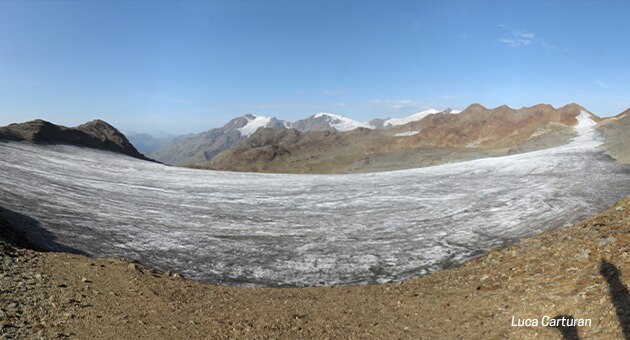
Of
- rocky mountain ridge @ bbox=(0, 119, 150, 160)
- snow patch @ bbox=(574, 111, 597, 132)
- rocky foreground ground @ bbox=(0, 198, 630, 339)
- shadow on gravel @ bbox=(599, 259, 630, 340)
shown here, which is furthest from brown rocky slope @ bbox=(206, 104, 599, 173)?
shadow on gravel @ bbox=(599, 259, 630, 340)

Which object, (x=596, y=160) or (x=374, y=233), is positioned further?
(x=596, y=160)

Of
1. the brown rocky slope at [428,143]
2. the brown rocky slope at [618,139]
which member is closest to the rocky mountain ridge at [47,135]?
the brown rocky slope at [428,143]

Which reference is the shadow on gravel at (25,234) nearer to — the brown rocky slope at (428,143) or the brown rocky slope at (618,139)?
the brown rocky slope at (618,139)

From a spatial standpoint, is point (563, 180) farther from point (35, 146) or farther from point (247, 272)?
point (35, 146)

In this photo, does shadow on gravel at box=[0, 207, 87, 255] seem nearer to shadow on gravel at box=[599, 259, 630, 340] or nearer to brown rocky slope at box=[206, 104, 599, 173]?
shadow on gravel at box=[599, 259, 630, 340]

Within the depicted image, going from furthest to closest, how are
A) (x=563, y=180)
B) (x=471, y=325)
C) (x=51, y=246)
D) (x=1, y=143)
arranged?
(x=1, y=143), (x=563, y=180), (x=51, y=246), (x=471, y=325)

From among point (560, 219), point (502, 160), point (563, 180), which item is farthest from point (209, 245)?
point (502, 160)
